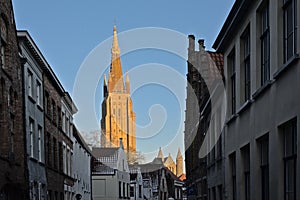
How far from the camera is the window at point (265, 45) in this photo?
14.5 m

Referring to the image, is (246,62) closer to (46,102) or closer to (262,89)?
(262,89)

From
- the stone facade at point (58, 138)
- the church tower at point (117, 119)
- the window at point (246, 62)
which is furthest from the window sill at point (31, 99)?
the church tower at point (117, 119)

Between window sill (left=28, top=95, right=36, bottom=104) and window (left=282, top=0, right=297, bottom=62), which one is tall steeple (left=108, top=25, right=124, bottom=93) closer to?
window sill (left=28, top=95, right=36, bottom=104)

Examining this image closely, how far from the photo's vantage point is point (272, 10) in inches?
527

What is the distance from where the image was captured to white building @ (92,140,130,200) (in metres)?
57.4

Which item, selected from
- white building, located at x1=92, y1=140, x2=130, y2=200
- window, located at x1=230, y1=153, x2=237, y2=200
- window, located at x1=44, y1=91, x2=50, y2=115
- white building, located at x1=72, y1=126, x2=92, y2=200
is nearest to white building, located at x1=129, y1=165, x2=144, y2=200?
white building, located at x1=92, y1=140, x2=130, y2=200

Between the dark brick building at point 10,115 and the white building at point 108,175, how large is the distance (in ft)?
113

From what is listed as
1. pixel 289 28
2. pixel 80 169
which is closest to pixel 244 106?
pixel 289 28

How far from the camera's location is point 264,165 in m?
15.1

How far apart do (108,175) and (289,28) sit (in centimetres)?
4658

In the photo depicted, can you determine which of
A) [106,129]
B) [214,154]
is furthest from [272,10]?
[106,129]

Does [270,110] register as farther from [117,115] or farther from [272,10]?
[117,115]

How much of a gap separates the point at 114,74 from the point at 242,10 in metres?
54.4

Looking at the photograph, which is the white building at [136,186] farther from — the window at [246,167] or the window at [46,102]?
the window at [246,167]
